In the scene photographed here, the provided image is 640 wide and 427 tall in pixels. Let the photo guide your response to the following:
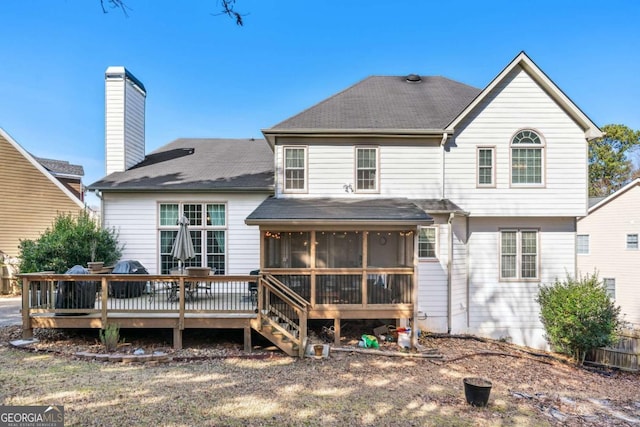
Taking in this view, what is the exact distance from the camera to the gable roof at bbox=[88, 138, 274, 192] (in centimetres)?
1093

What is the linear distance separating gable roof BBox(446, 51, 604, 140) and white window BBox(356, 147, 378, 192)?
2.57 m

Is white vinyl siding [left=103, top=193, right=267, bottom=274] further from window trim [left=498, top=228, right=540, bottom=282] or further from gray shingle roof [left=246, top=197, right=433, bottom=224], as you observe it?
window trim [left=498, top=228, right=540, bottom=282]

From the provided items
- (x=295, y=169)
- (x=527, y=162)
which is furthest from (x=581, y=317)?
(x=295, y=169)

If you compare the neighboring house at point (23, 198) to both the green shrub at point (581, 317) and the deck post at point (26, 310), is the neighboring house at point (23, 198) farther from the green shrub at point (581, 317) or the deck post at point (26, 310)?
the green shrub at point (581, 317)

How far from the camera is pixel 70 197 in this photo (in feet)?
55.1

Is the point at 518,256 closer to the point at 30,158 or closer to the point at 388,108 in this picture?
the point at 388,108

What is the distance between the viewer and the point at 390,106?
12328mm

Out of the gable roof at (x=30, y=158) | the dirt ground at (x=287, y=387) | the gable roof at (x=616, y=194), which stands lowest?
the dirt ground at (x=287, y=387)

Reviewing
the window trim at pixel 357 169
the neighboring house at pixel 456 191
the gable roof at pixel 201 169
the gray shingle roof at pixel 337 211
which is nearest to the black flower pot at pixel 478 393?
the gray shingle roof at pixel 337 211

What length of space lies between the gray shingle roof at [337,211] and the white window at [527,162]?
3.77 meters

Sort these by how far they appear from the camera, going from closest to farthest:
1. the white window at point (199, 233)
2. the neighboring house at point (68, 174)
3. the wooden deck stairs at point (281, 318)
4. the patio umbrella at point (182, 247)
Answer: the wooden deck stairs at point (281, 318)
the patio umbrella at point (182, 247)
the white window at point (199, 233)
the neighboring house at point (68, 174)

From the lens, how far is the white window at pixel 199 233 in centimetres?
1109

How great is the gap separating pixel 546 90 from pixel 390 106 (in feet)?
16.5

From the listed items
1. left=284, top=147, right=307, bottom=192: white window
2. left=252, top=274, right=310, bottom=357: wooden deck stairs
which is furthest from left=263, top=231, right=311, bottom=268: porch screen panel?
left=252, top=274, right=310, bottom=357: wooden deck stairs
